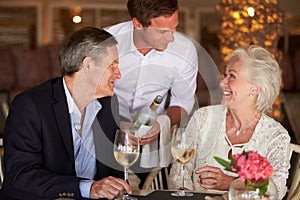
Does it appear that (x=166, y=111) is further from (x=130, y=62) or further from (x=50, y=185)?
(x=50, y=185)

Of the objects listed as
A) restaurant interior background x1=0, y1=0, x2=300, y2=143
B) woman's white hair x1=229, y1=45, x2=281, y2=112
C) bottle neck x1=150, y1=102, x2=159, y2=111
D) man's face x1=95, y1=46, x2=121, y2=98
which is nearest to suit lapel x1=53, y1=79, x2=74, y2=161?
man's face x1=95, y1=46, x2=121, y2=98

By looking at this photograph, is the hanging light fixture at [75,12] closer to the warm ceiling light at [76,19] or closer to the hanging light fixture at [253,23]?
the warm ceiling light at [76,19]

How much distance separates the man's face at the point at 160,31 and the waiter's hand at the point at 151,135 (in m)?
0.41

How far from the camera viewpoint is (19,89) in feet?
25.1

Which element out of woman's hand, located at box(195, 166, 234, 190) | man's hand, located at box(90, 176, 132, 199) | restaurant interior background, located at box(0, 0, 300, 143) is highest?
man's hand, located at box(90, 176, 132, 199)

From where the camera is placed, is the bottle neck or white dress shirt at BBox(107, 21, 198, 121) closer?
the bottle neck

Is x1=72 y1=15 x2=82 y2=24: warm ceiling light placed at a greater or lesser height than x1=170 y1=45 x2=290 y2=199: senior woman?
lesser

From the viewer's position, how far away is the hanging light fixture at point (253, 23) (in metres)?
5.09

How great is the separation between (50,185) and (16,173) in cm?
15

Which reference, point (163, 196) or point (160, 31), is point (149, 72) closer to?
point (160, 31)

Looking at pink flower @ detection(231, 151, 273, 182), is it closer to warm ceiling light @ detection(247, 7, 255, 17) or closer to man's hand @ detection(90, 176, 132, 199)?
man's hand @ detection(90, 176, 132, 199)

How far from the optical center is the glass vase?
1.99m

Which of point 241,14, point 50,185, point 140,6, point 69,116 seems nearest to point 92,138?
point 69,116

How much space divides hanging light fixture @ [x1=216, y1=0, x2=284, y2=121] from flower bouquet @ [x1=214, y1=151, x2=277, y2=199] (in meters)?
3.19
